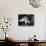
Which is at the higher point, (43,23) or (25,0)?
(25,0)

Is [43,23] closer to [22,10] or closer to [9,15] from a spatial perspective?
[22,10]

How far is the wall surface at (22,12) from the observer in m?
4.15

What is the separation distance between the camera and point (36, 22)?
4.17 metres

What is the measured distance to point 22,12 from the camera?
422 cm

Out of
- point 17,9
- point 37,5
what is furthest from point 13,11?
point 37,5

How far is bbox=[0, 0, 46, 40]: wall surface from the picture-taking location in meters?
4.15

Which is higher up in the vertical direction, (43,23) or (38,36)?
(43,23)

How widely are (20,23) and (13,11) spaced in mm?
479

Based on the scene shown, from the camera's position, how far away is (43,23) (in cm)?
415

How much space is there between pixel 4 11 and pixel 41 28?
139 centimetres

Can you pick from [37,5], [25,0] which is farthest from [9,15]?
[37,5]

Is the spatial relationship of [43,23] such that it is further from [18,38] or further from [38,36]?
[18,38]

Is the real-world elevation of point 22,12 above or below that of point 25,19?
above

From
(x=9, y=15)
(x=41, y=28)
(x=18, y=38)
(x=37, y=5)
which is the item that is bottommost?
(x=18, y=38)
